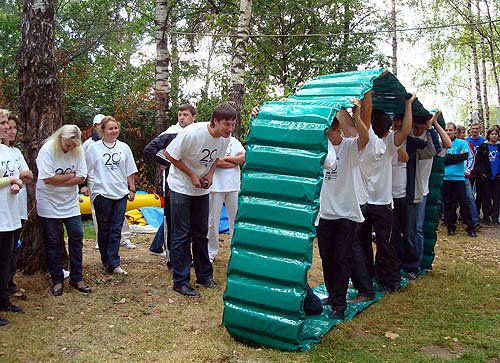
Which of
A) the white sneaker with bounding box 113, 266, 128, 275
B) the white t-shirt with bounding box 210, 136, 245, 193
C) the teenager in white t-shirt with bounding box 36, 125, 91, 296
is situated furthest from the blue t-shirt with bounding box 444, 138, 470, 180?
the teenager in white t-shirt with bounding box 36, 125, 91, 296

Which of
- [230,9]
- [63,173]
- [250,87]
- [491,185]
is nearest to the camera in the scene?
[63,173]

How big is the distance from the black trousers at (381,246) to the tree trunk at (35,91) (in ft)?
10.6

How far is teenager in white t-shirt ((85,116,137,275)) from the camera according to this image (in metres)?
5.61

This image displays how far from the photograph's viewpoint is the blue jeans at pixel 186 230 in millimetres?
5152

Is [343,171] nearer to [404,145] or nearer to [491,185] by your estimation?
[404,145]

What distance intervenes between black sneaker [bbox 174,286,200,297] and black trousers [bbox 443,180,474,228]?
218 inches

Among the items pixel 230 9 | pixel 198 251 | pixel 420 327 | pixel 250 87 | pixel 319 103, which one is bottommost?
pixel 420 327

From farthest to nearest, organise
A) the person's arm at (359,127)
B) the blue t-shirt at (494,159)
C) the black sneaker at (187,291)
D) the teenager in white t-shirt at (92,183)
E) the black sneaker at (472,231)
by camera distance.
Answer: the blue t-shirt at (494,159)
the black sneaker at (472,231)
the teenager in white t-shirt at (92,183)
the black sneaker at (187,291)
the person's arm at (359,127)

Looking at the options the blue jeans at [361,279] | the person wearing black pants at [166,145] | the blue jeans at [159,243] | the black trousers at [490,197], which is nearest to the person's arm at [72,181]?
the person wearing black pants at [166,145]

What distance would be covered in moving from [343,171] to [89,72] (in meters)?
11.4

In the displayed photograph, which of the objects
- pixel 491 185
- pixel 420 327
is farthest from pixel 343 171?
pixel 491 185

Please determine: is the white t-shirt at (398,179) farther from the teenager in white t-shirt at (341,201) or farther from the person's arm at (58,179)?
the person's arm at (58,179)

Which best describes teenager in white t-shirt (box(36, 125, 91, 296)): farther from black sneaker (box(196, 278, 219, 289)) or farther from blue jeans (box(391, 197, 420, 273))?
blue jeans (box(391, 197, 420, 273))

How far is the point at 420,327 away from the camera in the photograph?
447 cm
